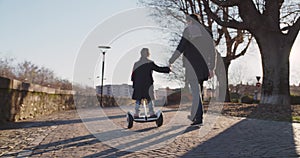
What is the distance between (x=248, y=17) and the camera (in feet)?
42.4

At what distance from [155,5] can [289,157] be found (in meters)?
20.0

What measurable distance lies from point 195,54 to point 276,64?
7499 millimetres

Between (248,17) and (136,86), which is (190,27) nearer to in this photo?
(136,86)

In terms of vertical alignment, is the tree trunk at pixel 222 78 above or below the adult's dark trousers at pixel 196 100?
above

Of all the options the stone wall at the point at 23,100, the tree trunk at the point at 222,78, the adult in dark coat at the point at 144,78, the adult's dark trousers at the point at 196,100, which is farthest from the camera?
the tree trunk at the point at 222,78

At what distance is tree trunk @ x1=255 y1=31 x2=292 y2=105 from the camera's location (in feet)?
41.7

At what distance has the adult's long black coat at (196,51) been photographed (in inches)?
248

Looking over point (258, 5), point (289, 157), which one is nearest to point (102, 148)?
point (289, 157)

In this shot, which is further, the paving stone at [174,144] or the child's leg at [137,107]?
the child's leg at [137,107]

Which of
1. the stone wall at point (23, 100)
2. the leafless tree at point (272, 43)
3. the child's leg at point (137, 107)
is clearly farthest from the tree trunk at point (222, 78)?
the child's leg at point (137, 107)

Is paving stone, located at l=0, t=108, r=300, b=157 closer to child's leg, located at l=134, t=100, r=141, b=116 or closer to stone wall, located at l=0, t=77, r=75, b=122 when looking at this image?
child's leg, located at l=134, t=100, r=141, b=116

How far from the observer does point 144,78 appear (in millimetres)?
6605

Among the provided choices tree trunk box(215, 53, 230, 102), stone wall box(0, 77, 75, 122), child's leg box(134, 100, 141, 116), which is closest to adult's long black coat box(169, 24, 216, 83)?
child's leg box(134, 100, 141, 116)

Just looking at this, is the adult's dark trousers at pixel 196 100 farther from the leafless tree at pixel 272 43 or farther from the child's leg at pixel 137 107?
the leafless tree at pixel 272 43
